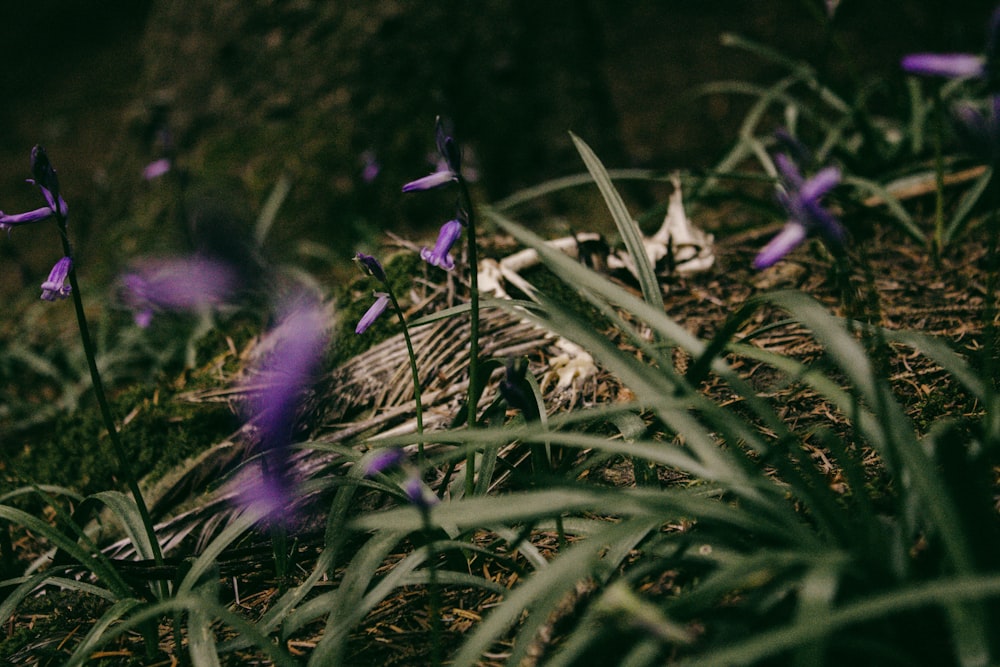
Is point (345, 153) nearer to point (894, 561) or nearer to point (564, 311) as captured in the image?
point (564, 311)

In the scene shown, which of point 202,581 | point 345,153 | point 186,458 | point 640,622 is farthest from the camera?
point 345,153

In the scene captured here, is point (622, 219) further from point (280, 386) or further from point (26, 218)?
point (26, 218)

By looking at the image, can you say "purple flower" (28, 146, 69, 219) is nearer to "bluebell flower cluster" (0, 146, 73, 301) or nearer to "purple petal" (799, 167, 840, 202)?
"bluebell flower cluster" (0, 146, 73, 301)

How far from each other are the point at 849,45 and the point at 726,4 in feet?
2.33

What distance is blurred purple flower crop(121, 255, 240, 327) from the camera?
2.77m

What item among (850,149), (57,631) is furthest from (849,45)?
(57,631)

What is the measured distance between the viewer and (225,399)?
1921 millimetres

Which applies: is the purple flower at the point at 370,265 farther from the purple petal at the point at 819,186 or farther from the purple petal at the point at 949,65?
the purple petal at the point at 949,65

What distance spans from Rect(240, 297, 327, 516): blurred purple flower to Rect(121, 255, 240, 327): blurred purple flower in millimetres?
721

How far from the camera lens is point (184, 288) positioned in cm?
291

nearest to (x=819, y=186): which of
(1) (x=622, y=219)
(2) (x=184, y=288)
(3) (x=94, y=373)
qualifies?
(1) (x=622, y=219)

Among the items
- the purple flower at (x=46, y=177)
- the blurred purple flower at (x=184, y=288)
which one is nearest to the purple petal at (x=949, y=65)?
the purple flower at (x=46, y=177)

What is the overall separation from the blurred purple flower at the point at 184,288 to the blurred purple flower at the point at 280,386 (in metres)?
0.72

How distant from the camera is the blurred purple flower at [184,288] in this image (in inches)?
109
